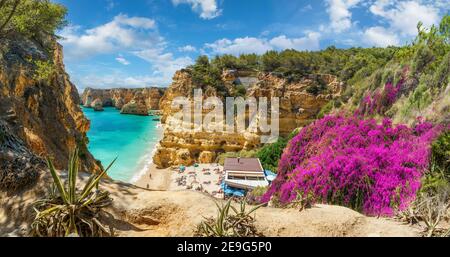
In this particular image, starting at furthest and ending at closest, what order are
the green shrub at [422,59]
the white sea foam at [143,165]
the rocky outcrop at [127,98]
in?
the rocky outcrop at [127,98] → the white sea foam at [143,165] → the green shrub at [422,59]

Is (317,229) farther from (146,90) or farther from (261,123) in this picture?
(146,90)

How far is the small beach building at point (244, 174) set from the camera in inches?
835

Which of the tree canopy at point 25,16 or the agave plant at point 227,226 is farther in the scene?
the tree canopy at point 25,16

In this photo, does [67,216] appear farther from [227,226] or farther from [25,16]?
[25,16]

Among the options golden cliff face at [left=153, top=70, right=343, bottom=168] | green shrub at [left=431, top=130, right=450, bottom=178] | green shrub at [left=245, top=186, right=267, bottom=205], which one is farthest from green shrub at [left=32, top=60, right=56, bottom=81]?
golden cliff face at [left=153, top=70, right=343, bottom=168]

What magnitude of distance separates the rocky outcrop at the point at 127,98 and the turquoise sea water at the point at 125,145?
18.6 metres

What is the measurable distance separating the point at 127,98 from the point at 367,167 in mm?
119623

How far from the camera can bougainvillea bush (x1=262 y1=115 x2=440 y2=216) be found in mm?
8078

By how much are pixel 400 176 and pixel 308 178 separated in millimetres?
2805

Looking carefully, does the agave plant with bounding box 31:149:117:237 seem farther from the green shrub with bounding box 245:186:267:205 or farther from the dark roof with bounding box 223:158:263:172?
the dark roof with bounding box 223:158:263:172

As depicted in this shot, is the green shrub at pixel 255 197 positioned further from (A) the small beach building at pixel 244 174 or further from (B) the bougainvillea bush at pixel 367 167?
(A) the small beach building at pixel 244 174

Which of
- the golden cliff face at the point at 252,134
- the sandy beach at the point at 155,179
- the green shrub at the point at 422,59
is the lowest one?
the sandy beach at the point at 155,179

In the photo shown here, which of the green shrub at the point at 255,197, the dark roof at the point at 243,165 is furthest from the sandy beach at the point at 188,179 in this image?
the green shrub at the point at 255,197

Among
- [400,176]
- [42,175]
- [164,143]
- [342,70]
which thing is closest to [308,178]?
[400,176]
